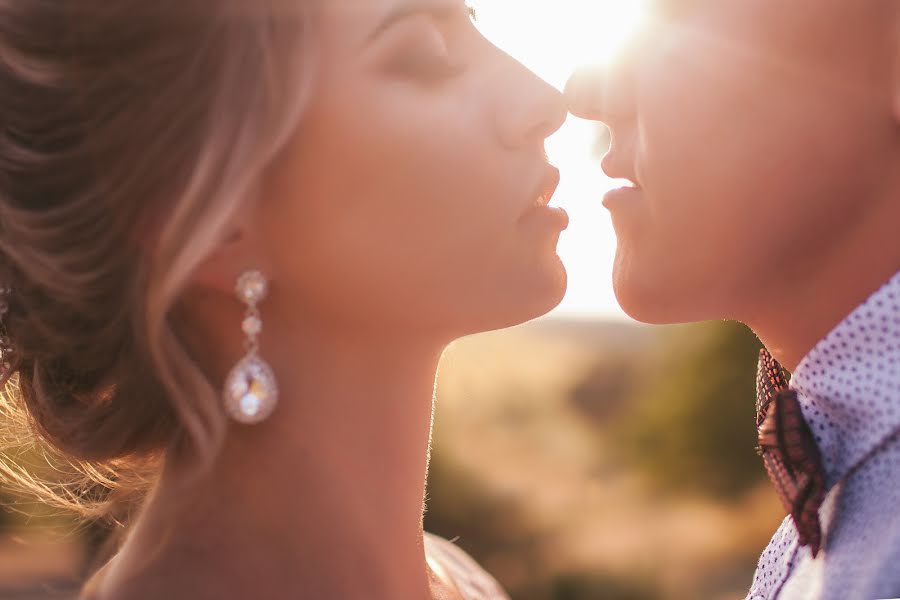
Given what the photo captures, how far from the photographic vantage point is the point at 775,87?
192 centimetres

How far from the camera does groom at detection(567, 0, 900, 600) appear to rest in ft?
5.74

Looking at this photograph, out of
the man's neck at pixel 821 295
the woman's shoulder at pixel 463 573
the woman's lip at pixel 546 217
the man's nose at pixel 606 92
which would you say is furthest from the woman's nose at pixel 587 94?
the woman's shoulder at pixel 463 573

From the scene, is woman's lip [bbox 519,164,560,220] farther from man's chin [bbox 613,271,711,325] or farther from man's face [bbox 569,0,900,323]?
man's chin [bbox 613,271,711,325]

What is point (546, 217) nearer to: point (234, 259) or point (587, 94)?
point (587, 94)

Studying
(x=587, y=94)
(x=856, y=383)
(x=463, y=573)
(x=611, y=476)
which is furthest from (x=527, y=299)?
(x=611, y=476)

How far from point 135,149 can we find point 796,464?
1.50m

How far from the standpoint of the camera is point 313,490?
2195 mm

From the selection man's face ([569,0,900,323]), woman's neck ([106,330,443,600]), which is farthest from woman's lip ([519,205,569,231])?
woman's neck ([106,330,443,600])

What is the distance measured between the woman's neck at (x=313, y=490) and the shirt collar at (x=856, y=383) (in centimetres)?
89

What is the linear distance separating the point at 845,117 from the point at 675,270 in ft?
1.55

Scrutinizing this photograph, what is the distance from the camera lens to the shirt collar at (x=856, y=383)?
1.72 metres

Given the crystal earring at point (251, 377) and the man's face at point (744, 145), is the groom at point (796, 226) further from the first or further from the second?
the crystal earring at point (251, 377)

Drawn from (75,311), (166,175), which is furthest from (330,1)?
(75,311)

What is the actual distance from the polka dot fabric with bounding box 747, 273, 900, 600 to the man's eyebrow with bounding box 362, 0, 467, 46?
3.74 ft
